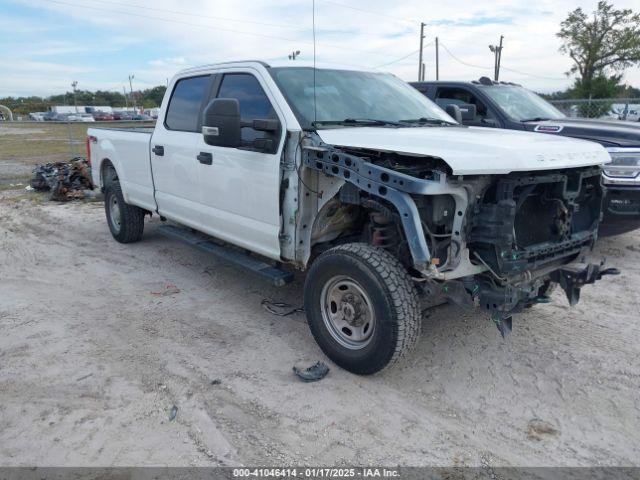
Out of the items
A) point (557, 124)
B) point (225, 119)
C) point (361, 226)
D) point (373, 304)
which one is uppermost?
point (225, 119)

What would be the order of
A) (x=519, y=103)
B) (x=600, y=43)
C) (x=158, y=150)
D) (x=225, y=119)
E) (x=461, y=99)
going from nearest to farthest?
(x=225, y=119)
(x=158, y=150)
(x=519, y=103)
(x=461, y=99)
(x=600, y=43)

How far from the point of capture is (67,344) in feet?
13.6

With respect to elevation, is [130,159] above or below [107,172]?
above

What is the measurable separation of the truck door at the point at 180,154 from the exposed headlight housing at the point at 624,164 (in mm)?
4490

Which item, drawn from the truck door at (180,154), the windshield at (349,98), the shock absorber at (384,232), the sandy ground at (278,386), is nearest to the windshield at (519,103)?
the sandy ground at (278,386)

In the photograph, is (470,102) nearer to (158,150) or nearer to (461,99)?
(461,99)

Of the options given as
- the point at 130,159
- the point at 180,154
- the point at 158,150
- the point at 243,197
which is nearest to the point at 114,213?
the point at 130,159

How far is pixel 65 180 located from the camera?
10703mm

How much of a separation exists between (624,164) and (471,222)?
3.75 meters

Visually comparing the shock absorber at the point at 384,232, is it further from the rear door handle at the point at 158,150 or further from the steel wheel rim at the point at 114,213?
the steel wheel rim at the point at 114,213

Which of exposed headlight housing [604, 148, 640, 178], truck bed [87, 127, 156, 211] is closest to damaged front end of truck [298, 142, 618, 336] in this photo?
exposed headlight housing [604, 148, 640, 178]

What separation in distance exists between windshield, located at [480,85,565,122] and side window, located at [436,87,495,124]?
0.18 meters

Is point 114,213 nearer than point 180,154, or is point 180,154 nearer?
point 180,154

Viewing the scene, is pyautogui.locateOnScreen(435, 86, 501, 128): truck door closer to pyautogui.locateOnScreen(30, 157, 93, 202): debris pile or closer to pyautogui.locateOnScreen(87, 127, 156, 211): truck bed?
pyautogui.locateOnScreen(87, 127, 156, 211): truck bed
